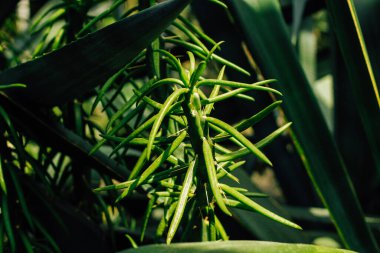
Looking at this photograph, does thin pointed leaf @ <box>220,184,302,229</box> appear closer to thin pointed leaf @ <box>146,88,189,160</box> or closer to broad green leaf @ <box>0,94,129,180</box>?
thin pointed leaf @ <box>146,88,189,160</box>

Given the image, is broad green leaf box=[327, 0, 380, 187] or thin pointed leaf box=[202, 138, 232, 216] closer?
thin pointed leaf box=[202, 138, 232, 216]

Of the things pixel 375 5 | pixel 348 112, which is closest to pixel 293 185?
pixel 348 112

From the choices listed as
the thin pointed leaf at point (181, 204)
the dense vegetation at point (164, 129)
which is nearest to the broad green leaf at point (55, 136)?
the dense vegetation at point (164, 129)

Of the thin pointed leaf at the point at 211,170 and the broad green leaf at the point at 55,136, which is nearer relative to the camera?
the thin pointed leaf at the point at 211,170

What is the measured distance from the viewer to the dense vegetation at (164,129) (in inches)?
11.2

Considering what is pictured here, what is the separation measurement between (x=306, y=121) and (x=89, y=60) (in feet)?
0.82

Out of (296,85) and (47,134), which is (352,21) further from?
(47,134)

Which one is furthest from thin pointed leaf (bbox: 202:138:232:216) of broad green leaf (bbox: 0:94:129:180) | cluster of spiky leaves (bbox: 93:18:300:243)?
broad green leaf (bbox: 0:94:129:180)

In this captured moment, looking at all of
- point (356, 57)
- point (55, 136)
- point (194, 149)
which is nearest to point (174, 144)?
point (194, 149)

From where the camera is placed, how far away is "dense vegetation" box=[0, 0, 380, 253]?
28cm

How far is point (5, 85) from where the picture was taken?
357 millimetres

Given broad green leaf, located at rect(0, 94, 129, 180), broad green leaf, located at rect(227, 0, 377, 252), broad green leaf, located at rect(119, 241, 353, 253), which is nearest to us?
broad green leaf, located at rect(119, 241, 353, 253)

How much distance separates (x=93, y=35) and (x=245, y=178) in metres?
0.30

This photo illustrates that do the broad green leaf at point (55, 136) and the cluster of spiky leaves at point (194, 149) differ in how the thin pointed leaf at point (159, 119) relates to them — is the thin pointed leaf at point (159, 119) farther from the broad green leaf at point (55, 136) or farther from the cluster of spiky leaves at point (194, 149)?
the broad green leaf at point (55, 136)
